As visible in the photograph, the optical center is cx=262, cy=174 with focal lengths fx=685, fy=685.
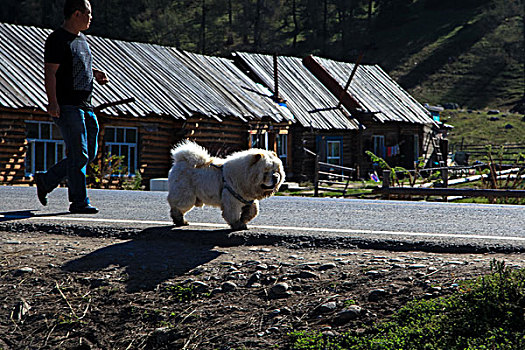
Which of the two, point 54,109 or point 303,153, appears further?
point 303,153

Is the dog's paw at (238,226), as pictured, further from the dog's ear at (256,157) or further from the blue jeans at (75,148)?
the blue jeans at (75,148)

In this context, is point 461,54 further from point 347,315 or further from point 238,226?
point 347,315

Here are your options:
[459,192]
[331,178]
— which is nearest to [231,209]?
[459,192]

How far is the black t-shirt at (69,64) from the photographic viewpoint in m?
7.07

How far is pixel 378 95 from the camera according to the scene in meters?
36.9

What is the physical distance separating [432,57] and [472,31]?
1015cm

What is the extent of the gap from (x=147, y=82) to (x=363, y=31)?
248 feet

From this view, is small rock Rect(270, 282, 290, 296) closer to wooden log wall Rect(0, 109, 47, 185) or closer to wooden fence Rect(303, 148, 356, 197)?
wooden log wall Rect(0, 109, 47, 185)

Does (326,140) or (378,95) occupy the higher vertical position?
(378,95)

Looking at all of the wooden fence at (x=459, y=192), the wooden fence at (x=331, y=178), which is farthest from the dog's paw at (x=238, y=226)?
the wooden fence at (x=331, y=178)

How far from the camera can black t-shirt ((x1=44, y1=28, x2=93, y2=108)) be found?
7074 mm

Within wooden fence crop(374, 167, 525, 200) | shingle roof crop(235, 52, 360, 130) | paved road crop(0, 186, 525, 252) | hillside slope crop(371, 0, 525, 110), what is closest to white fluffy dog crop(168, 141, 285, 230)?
paved road crop(0, 186, 525, 252)

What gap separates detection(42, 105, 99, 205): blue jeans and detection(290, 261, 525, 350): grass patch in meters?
3.90

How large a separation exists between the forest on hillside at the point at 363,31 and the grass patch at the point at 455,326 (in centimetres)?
6458
